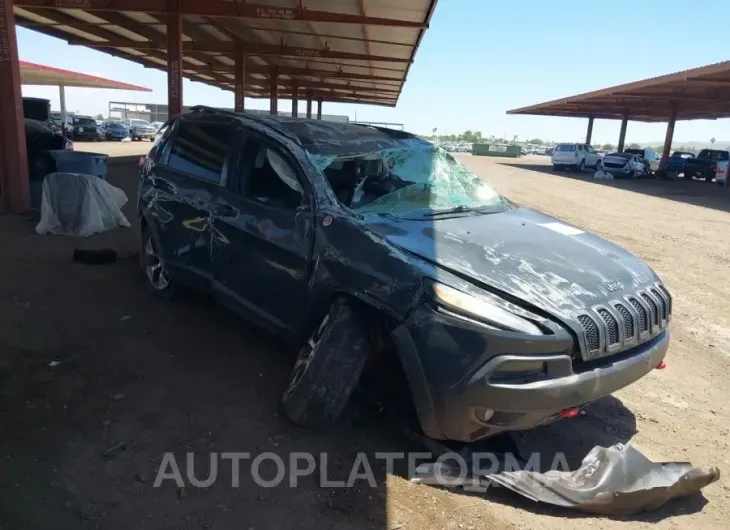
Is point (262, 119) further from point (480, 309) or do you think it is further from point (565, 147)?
point (565, 147)

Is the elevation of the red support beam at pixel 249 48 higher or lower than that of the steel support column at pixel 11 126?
higher

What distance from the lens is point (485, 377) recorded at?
258 cm

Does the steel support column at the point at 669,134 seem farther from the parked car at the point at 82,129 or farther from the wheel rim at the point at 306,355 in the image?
the wheel rim at the point at 306,355

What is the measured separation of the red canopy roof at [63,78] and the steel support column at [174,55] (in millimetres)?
14286

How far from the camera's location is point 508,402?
2.59 m

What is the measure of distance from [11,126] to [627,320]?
9389 millimetres

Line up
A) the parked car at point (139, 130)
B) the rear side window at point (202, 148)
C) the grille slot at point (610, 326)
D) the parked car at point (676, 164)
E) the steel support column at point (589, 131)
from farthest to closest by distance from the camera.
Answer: the steel support column at point (589, 131) → the parked car at point (139, 130) → the parked car at point (676, 164) → the rear side window at point (202, 148) → the grille slot at point (610, 326)

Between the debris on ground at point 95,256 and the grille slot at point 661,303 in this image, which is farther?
the debris on ground at point 95,256

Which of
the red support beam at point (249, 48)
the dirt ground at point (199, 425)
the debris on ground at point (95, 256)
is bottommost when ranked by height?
the dirt ground at point (199, 425)

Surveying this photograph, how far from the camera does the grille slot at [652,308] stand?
315 centimetres

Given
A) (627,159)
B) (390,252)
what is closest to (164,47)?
(390,252)

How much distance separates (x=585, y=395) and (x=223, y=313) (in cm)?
331

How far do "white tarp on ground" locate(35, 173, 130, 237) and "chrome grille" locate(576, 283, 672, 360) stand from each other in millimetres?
7139

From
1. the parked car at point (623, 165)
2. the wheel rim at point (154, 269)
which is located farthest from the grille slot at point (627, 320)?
the parked car at point (623, 165)
